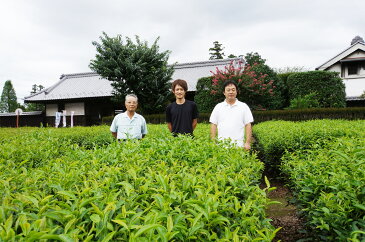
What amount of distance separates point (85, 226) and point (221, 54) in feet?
167

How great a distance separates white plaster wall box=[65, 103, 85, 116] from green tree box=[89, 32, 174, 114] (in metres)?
7.44

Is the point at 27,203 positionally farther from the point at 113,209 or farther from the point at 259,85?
the point at 259,85

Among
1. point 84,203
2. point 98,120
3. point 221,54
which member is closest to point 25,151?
point 84,203

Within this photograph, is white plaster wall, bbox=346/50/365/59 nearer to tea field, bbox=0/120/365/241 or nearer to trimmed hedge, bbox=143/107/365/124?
trimmed hedge, bbox=143/107/365/124

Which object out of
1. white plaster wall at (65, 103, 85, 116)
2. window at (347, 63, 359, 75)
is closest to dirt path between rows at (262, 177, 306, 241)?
white plaster wall at (65, 103, 85, 116)

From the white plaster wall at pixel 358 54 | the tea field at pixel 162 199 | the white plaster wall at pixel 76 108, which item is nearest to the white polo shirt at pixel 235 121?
the tea field at pixel 162 199

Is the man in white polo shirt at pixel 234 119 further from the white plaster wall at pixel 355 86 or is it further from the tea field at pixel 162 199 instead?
the white plaster wall at pixel 355 86

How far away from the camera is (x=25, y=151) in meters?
3.22

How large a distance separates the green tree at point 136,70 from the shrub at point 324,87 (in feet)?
26.2

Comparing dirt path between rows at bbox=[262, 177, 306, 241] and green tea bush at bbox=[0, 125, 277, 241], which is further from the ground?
green tea bush at bbox=[0, 125, 277, 241]

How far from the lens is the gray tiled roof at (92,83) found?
2367 centimetres

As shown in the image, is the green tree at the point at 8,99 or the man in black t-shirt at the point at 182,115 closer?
the man in black t-shirt at the point at 182,115

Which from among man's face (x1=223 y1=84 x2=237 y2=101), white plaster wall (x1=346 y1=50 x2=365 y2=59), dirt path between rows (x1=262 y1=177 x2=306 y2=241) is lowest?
dirt path between rows (x1=262 y1=177 x2=306 y2=241)

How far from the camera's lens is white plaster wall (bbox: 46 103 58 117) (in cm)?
2355
